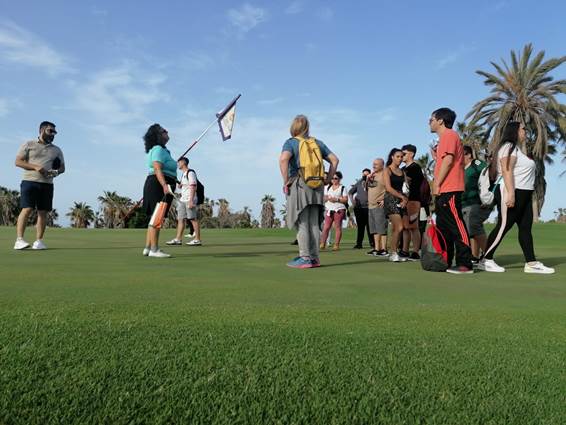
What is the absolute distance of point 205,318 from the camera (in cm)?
293

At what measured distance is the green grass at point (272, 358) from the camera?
6.09ft

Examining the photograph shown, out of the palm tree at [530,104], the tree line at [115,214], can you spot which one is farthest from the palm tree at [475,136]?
the tree line at [115,214]

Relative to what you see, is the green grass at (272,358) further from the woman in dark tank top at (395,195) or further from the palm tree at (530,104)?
the palm tree at (530,104)

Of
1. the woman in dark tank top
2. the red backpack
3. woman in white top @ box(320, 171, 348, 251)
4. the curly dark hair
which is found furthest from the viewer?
woman in white top @ box(320, 171, 348, 251)

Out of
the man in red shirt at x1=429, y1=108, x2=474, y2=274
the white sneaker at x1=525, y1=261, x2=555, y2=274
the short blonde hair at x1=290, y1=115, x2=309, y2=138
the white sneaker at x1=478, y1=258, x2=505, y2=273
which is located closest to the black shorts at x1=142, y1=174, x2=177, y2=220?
the short blonde hair at x1=290, y1=115, x2=309, y2=138

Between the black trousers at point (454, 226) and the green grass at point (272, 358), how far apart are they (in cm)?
243

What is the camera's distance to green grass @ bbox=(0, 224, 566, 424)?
186 centimetres

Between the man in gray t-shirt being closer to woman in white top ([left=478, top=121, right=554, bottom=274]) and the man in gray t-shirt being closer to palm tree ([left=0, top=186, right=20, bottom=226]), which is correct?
woman in white top ([left=478, top=121, right=554, bottom=274])

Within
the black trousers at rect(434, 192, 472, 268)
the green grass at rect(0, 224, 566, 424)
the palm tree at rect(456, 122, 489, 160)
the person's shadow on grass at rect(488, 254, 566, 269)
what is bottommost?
the green grass at rect(0, 224, 566, 424)

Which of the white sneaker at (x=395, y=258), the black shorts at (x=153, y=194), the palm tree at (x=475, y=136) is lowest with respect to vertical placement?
the white sneaker at (x=395, y=258)

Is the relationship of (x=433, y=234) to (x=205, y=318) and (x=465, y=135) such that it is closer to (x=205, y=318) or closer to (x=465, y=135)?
(x=205, y=318)

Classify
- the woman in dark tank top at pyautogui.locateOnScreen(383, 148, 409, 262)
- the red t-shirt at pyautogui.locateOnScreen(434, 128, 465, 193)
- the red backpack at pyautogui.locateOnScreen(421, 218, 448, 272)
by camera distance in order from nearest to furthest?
the red t-shirt at pyautogui.locateOnScreen(434, 128, 465, 193) < the red backpack at pyautogui.locateOnScreen(421, 218, 448, 272) < the woman in dark tank top at pyautogui.locateOnScreen(383, 148, 409, 262)

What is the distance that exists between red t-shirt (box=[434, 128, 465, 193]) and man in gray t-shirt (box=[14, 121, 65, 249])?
633 centimetres

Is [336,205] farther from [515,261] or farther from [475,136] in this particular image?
[475,136]
